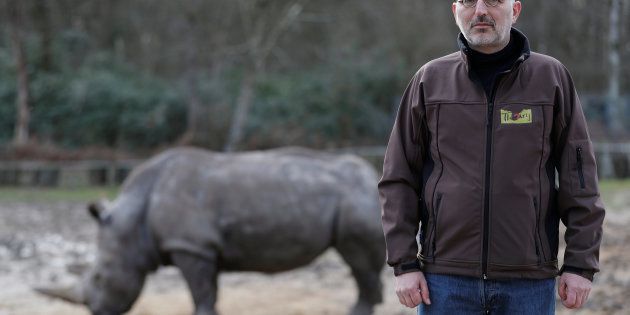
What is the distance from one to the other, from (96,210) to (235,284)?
302 cm

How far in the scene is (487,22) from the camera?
2887 mm

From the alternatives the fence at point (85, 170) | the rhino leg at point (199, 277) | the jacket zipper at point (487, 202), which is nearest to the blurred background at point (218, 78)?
the fence at point (85, 170)

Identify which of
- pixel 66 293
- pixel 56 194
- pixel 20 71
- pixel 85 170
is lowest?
pixel 85 170

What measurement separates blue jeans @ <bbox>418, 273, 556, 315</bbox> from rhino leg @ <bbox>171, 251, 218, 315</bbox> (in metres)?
3.75

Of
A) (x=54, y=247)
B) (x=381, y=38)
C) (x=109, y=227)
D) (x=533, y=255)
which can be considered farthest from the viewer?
(x=381, y=38)

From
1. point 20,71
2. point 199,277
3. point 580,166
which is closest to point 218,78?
point 20,71

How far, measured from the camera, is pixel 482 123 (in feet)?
9.37

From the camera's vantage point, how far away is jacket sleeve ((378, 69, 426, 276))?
2955 mm

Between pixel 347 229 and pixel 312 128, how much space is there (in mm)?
18326

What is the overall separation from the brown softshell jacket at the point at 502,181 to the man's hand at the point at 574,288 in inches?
1.4

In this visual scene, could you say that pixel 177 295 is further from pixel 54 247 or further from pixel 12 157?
pixel 12 157

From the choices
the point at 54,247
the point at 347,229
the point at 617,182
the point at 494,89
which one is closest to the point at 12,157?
the point at 54,247

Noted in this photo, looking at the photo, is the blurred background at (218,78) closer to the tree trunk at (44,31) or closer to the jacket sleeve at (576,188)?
the tree trunk at (44,31)

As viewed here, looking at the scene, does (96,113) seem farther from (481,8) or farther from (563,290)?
(563,290)
